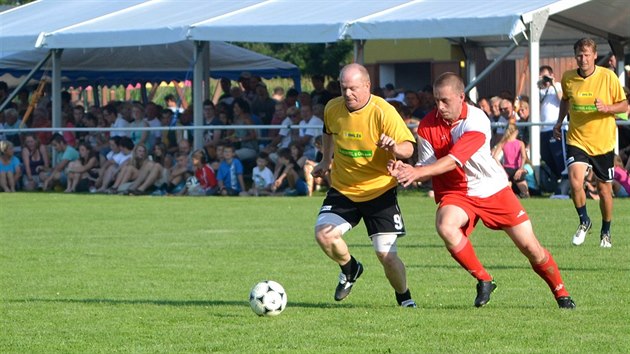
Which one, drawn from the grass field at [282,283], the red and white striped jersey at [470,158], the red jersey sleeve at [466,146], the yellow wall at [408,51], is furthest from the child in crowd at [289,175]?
the yellow wall at [408,51]

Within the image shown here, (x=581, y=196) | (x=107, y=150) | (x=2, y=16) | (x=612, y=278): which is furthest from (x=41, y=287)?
(x=2, y=16)

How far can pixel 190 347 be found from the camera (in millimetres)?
7492

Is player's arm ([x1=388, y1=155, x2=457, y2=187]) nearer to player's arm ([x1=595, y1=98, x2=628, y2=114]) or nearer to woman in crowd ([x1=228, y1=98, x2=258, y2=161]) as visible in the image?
player's arm ([x1=595, y1=98, x2=628, y2=114])

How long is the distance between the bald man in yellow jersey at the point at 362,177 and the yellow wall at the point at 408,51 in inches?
1329

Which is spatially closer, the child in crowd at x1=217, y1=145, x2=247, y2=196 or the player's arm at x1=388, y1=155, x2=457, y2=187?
the player's arm at x1=388, y1=155, x2=457, y2=187

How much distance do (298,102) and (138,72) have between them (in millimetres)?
12072

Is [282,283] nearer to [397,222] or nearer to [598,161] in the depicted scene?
[397,222]

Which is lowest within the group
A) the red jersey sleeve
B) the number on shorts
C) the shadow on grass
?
the shadow on grass

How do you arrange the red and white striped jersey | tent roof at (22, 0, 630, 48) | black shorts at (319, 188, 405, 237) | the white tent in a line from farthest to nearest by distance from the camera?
tent roof at (22, 0, 630, 48) → the white tent → black shorts at (319, 188, 405, 237) → the red and white striped jersey

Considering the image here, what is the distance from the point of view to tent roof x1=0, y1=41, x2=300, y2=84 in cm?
3334

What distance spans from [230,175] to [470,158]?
51.8 ft

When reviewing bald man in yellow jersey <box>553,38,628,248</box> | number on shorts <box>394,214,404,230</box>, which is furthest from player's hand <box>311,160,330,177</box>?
bald man in yellow jersey <box>553,38,628,248</box>

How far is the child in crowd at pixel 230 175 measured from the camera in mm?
24109

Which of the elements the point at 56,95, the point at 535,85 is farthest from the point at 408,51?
the point at 535,85
